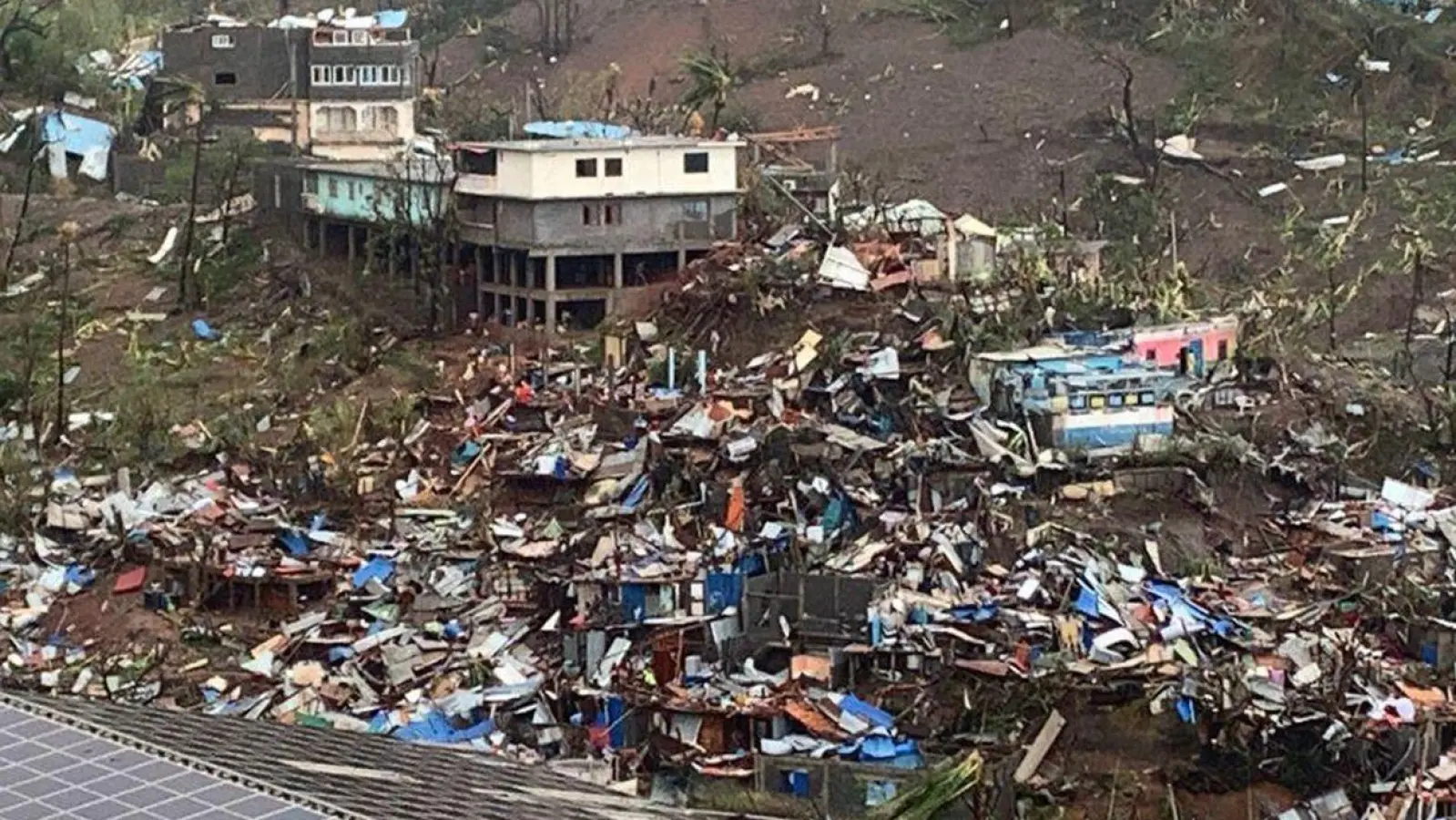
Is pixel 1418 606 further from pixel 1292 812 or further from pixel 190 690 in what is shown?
pixel 190 690

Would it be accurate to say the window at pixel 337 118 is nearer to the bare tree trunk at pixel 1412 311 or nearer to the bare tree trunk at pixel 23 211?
the bare tree trunk at pixel 23 211

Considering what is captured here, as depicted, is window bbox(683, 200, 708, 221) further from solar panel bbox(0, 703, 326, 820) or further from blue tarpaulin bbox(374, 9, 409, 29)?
solar panel bbox(0, 703, 326, 820)

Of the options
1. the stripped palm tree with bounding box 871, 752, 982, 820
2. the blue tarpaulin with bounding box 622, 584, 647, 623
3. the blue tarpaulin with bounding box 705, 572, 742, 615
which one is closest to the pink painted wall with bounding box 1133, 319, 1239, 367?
the blue tarpaulin with bounding box 705, 572, 742, 615

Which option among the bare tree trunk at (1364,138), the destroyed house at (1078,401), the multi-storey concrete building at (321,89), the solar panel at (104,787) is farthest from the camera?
the multi-storey concrete building at (321,89)

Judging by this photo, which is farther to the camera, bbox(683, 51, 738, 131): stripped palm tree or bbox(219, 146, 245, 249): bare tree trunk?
bbox(683, 51, 738, 131): stripped palm tree

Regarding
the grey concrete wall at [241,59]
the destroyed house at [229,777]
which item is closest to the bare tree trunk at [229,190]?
the grey concrete wall at [241,59]

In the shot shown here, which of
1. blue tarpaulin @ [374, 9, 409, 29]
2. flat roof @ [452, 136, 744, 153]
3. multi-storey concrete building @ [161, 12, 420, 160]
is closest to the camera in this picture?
flat roof @ [452, 136, 744, 153]

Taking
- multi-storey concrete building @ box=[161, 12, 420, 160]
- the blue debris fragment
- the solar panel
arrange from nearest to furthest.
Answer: the solar panel, the blue debris fragment, multi-storey concrete building @ box=[161, 12, 420, 160]

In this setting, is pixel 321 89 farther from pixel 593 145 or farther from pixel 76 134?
pixel 593 145

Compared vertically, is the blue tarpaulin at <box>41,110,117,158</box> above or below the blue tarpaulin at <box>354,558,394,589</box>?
above
